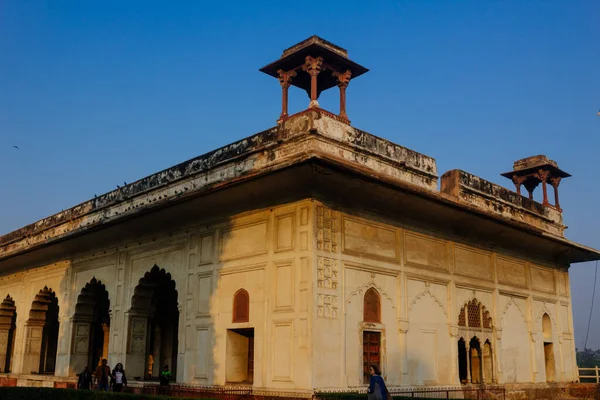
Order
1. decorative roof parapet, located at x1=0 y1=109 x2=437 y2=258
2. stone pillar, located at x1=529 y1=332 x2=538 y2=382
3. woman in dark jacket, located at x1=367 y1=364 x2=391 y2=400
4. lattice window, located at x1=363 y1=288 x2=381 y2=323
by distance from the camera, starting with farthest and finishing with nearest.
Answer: stone pillar, located at x1=529 y1=332 x2=538 y2=382, lattice window, located at x1=363 y1=288 x2=381 y2=323, decorative roof parapet, located at x1=0 y1=109 x2=437 y2=258, woman in dark jacket, located at x1=367 y1=364 x2=391 y2=400

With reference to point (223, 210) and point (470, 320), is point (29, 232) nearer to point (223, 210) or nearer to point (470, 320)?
point (223, 210)

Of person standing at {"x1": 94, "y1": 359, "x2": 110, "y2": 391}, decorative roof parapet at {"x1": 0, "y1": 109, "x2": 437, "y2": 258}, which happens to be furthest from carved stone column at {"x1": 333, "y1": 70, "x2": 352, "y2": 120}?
person standing at {"x1": 94, "y1": 359, "x2": 110, "y2": 391}

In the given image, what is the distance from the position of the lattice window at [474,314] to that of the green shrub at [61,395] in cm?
857

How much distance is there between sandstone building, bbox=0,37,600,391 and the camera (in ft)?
41.2

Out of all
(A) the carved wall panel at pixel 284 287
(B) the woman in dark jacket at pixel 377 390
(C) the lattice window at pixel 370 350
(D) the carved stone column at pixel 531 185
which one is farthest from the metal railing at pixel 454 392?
(D) the carved stone column at pixel 531 185

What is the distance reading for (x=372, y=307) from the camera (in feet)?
44.3

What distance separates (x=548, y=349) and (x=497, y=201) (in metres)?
5.11

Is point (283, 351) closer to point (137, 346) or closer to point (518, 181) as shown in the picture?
point (137, 346)

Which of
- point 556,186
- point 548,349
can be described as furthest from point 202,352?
point 556,186

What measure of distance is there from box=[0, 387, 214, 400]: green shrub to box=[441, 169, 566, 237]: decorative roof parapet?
8.71 meters

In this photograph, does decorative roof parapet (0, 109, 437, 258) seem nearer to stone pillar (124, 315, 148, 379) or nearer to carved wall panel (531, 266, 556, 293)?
stone pillar (124, 315, 148, 379)

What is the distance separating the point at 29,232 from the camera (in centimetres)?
2338

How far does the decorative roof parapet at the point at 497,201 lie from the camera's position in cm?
1705

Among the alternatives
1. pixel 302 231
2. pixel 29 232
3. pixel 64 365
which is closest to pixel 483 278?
pixel 302 231
